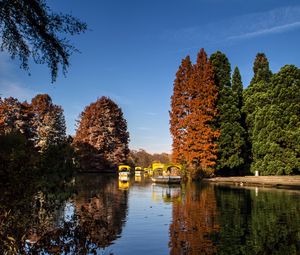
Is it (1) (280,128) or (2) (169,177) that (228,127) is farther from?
(2) (169,177)

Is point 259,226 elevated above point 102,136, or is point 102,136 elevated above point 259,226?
point 102,136

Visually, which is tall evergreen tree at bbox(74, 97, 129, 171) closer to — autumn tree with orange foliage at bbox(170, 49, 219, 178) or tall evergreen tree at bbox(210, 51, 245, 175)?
autumn tree with orange foliage at bbox(170, 49, 219, 178)

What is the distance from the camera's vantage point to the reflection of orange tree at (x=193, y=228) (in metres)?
12.5

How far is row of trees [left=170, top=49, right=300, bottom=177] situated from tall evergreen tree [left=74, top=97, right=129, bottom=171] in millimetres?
32860

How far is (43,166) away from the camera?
7.46 m

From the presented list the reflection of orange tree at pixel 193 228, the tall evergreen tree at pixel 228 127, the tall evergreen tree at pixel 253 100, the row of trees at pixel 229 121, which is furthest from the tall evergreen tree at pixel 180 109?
the reflection of orange tree at pixel 193 228

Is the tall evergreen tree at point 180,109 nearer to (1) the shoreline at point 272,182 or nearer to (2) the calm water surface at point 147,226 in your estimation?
(1) the shoreline at point 272,182

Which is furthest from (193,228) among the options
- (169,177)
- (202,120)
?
(202,120)

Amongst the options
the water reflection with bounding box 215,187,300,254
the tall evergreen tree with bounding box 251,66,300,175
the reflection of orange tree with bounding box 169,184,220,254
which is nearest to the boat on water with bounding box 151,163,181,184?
the tall evergreen tree with bounding box 251,66,300,175

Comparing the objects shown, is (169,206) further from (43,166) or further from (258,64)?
(258,64)

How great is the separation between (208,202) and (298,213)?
21.0ft

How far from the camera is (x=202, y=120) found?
51094 mm

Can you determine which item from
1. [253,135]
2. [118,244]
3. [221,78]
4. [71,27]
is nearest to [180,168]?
[253,135]

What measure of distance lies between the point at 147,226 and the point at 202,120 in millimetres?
35147
